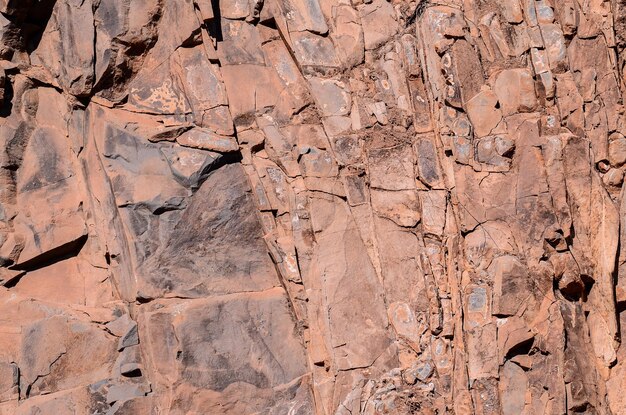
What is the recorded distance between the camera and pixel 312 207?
7328mm

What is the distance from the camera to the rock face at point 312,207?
6961 mm

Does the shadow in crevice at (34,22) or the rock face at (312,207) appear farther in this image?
the shadow in crevice at (34,22)

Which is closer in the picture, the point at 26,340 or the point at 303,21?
the point at 26,340

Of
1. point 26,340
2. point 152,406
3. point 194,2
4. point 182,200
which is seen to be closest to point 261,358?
point 152,406

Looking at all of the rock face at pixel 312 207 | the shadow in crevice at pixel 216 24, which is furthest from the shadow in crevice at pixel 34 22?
the shadow in crevice at pixel 216 24

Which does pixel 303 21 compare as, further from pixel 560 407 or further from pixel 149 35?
pixel 560 407

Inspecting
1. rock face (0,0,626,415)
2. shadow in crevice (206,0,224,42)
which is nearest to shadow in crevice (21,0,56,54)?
rock face (0,0,626,415)

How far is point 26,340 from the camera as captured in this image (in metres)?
7.19

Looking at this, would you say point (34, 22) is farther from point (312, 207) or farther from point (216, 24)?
point (312, 207)

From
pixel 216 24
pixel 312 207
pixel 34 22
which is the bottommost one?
pixel 312 207

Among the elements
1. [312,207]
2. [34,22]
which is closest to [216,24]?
[34,22]

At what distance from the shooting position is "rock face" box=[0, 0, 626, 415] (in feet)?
22.8

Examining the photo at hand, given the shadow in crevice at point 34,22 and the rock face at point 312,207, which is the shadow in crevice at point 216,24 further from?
the shadow in crevice at point 34,22

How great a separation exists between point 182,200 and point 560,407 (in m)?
3.22
